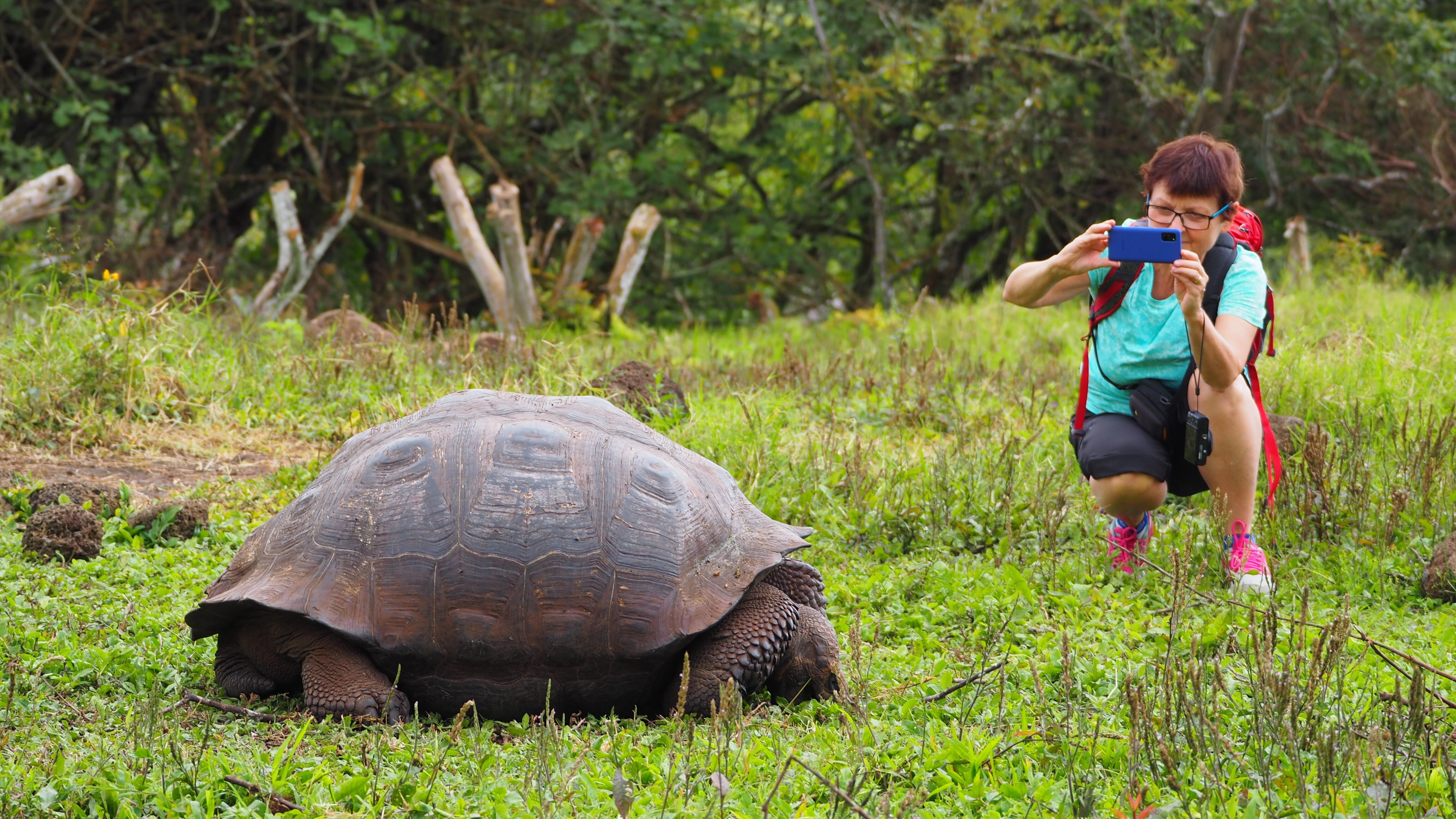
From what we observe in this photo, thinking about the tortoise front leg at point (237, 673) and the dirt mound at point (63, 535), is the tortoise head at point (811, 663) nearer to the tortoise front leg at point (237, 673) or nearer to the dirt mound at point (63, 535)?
the tortoise front leg at point (237, 673)

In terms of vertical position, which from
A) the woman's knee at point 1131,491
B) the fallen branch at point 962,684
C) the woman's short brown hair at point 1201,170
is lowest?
the fallen branch at point 962,684

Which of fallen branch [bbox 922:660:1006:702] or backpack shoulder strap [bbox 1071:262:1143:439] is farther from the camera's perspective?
backpack shoulder strap [bbox 1071:262:1143:439]

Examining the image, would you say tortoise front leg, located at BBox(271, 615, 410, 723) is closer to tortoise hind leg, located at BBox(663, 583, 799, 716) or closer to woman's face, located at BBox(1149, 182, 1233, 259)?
tortoise hind leg, located at BBox(663, 583, 799, 716)

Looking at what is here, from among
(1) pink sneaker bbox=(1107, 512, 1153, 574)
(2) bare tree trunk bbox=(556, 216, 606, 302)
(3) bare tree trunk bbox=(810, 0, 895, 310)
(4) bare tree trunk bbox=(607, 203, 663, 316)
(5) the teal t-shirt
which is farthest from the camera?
(3) bare tree trunk bbox=(810, 0, 895, 310)

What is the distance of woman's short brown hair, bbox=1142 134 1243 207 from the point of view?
3.81 metres

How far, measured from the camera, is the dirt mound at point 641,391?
569 centimetres

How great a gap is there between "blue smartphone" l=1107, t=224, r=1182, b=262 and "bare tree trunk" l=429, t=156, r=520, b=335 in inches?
271

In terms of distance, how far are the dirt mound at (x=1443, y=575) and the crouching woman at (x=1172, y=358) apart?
524 millimetres

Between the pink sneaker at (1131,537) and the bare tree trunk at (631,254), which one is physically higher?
the pink sneaker at (1131,537)

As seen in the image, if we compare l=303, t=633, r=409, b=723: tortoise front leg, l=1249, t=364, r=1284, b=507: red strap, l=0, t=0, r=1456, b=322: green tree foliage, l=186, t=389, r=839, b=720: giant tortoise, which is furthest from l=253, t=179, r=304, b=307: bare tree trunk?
l=1249, t=364, r=1284, b=507: red strap

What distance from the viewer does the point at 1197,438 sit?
12.8ft

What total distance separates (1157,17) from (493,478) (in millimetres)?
10478

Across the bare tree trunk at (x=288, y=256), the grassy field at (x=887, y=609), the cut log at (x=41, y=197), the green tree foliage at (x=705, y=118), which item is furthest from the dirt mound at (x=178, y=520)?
the green tree foliage at (x=705, y=118)

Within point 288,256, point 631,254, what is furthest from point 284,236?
point 631,254
